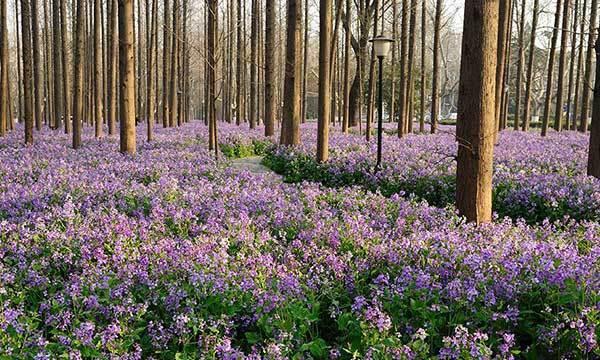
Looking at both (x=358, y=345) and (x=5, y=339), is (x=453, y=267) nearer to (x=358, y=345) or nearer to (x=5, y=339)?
(x=358, y=345)

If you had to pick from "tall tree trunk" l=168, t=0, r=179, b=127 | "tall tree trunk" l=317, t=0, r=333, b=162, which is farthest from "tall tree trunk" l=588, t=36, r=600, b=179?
"tall tree trunk" l=168, t=0, r=179, b=127

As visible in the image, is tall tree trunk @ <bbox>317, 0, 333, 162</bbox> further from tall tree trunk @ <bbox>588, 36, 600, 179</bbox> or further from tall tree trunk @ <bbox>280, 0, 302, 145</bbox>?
tall tree trunk @ <bbox>588, 36, 600, 179</bbox>

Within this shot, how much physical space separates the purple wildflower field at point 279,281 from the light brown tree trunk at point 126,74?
18.2 ft

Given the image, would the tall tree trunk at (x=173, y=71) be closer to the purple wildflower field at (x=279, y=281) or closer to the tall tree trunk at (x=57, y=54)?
the tall tree trunk at (x=57, y=54)

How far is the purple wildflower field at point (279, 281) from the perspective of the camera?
3.39 meters

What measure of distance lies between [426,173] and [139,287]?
25.0 ft

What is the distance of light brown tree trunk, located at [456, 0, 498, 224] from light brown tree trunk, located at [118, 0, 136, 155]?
347 inches

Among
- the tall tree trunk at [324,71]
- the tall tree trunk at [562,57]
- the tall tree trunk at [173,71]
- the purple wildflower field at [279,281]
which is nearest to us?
the purple wildflower field at [279,281]

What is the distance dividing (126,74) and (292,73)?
4.42 metres

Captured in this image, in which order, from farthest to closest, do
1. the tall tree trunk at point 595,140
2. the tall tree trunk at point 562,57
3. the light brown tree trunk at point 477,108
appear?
the tall tree trunk at point 562,57 < the tall tree trunk at point 595,140 < the light brown tree trunk at point 477,108

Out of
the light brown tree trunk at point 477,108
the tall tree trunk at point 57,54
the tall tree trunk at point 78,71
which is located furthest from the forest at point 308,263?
the tall tree trunk at point 57,54

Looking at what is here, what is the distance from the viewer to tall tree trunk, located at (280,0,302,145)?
14.7 metres

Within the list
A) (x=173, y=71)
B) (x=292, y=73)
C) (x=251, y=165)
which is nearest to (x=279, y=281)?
(x=292, y=73)

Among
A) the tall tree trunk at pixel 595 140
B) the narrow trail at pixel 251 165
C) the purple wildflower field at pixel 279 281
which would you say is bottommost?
the narrow trail at pixel 251 165
